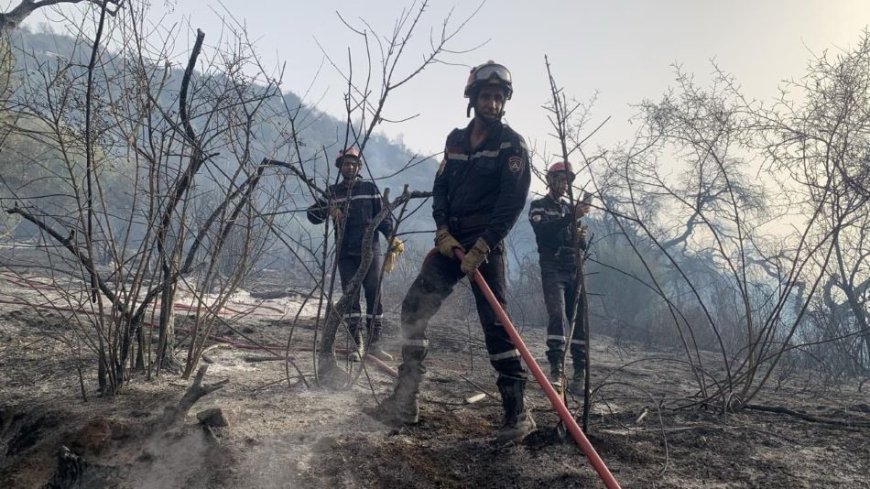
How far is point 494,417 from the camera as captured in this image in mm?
3223

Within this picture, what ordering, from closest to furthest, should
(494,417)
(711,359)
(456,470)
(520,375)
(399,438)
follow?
1. (456,470)
2. (399,438)
3. (520,375)
4. (494,417)
5. (711,359)

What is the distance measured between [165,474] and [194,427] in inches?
10.9

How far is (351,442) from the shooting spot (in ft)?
8.05

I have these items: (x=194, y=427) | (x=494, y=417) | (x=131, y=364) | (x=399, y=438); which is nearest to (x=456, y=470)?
(x=399, y=438)

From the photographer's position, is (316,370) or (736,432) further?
(316,370)

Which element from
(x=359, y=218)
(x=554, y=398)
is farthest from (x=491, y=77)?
(x=359, y=218)

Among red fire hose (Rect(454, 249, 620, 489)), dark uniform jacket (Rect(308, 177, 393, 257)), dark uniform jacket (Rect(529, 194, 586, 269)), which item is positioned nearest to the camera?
red fire hose (Rect(454, 249, 620, 489))

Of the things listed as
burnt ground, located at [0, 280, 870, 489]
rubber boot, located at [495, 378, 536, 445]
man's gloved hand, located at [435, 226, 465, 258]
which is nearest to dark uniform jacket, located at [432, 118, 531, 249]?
man's gloved hand, located at [435, 226, 465, 258]

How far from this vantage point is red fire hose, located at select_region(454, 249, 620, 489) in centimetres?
206

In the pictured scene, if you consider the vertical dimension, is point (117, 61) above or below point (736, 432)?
above

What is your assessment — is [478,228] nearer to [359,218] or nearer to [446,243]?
[446,243]

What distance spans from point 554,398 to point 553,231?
8.80 ft

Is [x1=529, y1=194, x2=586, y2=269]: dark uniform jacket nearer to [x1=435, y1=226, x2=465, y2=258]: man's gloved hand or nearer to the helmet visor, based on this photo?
the helmet visor

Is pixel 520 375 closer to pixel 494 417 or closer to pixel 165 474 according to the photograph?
pixel 494 417
